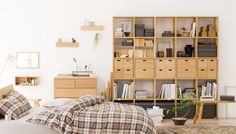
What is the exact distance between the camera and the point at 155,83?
7812 mm

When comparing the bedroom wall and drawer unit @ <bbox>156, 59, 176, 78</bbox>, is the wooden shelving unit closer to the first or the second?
drawer unit @ <bbox>156, 59, 176, 78</bbox>

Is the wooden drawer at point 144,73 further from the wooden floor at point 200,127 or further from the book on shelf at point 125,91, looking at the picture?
the wooden floor at point 200,127

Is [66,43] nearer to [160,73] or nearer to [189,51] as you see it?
[160,73]

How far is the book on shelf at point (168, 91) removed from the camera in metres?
7.81

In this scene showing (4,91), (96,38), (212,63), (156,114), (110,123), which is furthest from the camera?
(96,38)

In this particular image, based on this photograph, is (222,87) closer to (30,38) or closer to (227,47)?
(227,47)

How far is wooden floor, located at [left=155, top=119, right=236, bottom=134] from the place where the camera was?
6.44 meters

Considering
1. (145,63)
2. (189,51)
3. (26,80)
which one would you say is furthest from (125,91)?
(26,80)

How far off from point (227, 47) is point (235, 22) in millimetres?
505

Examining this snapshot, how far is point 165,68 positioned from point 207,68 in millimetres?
794

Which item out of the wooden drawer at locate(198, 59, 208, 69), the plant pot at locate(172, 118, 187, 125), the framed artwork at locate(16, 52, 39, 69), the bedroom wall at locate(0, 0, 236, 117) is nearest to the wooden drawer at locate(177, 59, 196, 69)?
the wooden drawer at locate(198, 59, 208, 69)

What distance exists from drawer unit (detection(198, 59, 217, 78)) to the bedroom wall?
56 cm

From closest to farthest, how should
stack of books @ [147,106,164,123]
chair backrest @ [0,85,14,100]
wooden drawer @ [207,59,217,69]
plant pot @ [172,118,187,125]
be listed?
1. chair backrest @ [0,85,14,100]
2. plant pot @ [172,118,187,125]
3. stack of books @ [147,106,164,123]
4. wooden drawer @ [207,59,217,69]

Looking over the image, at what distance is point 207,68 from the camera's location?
7758 millimetres
